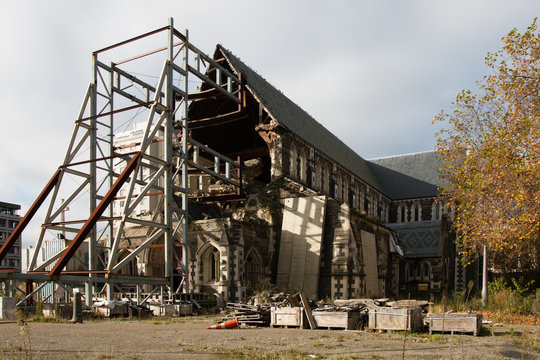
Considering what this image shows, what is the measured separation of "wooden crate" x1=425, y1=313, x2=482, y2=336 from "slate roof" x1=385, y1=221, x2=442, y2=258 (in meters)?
22.0

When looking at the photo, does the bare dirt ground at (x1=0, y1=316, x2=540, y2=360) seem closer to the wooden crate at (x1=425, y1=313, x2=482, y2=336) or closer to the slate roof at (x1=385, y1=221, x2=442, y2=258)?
the wooden crate at (x1=425, y1=313, x2=482, y2=336)

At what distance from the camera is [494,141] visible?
19234 millimetres

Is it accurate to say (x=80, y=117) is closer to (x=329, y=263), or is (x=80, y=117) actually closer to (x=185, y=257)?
(x=185, y=257)

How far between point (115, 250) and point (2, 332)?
234 inches

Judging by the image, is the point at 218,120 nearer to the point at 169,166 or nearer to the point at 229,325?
the point at 169,166

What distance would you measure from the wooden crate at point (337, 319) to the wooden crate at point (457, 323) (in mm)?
2128

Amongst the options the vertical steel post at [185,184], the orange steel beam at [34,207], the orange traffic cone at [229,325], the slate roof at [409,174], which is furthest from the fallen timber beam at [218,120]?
the slate roof at [409,174]

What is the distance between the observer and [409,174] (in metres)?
53.3

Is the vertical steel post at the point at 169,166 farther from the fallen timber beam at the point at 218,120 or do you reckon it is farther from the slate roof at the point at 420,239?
the slate roof at the point at 420,239

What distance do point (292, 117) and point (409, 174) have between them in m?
22.1

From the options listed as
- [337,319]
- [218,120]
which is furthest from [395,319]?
[218,120]

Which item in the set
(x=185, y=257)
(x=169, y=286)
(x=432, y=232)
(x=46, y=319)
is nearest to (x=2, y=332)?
(x=46, y=319)

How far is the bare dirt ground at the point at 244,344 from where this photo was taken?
9.59 m

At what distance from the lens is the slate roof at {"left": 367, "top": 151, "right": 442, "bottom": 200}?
5050 centimetres
